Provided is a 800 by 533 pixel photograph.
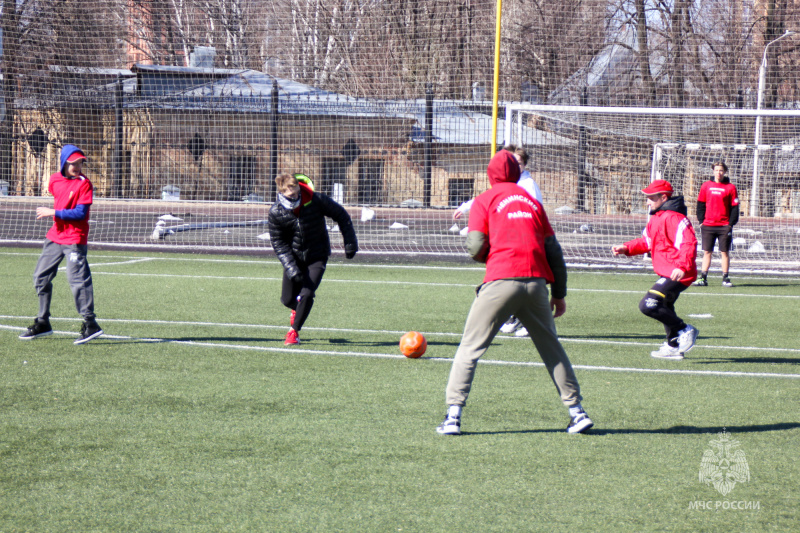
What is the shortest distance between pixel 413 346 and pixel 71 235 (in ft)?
11.7

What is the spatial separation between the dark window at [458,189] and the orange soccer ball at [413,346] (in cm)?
1085

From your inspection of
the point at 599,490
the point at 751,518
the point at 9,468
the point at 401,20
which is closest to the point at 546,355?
the point at 599,490

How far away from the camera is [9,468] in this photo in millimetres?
4570

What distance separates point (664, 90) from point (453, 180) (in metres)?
5.22

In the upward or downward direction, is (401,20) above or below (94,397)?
above

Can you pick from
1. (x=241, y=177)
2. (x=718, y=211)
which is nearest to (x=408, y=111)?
(x=241, y=177)

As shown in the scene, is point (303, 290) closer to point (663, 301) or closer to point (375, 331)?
point (375, 331)

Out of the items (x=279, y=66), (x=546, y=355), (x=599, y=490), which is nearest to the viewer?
(x=599, y=490)

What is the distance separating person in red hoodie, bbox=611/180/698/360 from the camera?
24.6 ft

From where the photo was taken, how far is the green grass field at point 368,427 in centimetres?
405

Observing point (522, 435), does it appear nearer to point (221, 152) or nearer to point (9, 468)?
point (9, 468)

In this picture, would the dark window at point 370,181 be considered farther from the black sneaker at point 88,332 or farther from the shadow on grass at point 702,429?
the shadow on grass at point 702,429

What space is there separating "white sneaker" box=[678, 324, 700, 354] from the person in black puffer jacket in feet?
10.9

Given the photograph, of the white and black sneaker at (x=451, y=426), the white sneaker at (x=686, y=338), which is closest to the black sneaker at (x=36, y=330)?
the white and black sneaker at (x=451, y=426)
